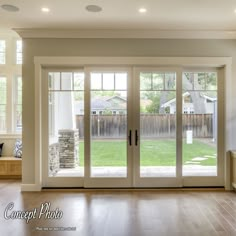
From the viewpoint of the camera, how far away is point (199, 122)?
5094 mm

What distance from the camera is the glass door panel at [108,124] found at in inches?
197

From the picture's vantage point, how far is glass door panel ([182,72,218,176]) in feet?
16.6

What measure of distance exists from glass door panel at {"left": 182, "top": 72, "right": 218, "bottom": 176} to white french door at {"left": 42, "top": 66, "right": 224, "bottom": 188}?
0.02 meters

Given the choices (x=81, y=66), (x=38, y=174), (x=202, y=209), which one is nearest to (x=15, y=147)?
(x=38, y=174)

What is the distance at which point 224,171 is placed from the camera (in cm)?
502

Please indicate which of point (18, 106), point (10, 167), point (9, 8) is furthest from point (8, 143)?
point (9, 8)

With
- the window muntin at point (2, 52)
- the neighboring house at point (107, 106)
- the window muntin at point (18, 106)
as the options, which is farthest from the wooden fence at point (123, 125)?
the window muntin at point (2, 52)

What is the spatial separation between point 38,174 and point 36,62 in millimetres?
2223

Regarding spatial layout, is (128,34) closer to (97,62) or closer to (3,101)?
(97,62)

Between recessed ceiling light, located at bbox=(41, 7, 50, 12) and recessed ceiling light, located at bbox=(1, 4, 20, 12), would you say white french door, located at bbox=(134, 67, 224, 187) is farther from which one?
recessed ceiling light, located at bbox=(1, 4, 20, 12)

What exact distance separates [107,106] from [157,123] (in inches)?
42.7

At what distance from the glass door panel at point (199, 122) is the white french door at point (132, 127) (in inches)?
0.8

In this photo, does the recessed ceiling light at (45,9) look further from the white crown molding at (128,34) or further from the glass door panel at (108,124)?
the glass door panel at (108,124)

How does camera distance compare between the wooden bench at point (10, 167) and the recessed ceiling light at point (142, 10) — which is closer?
the recessed ceiling light at point (142, 10)
